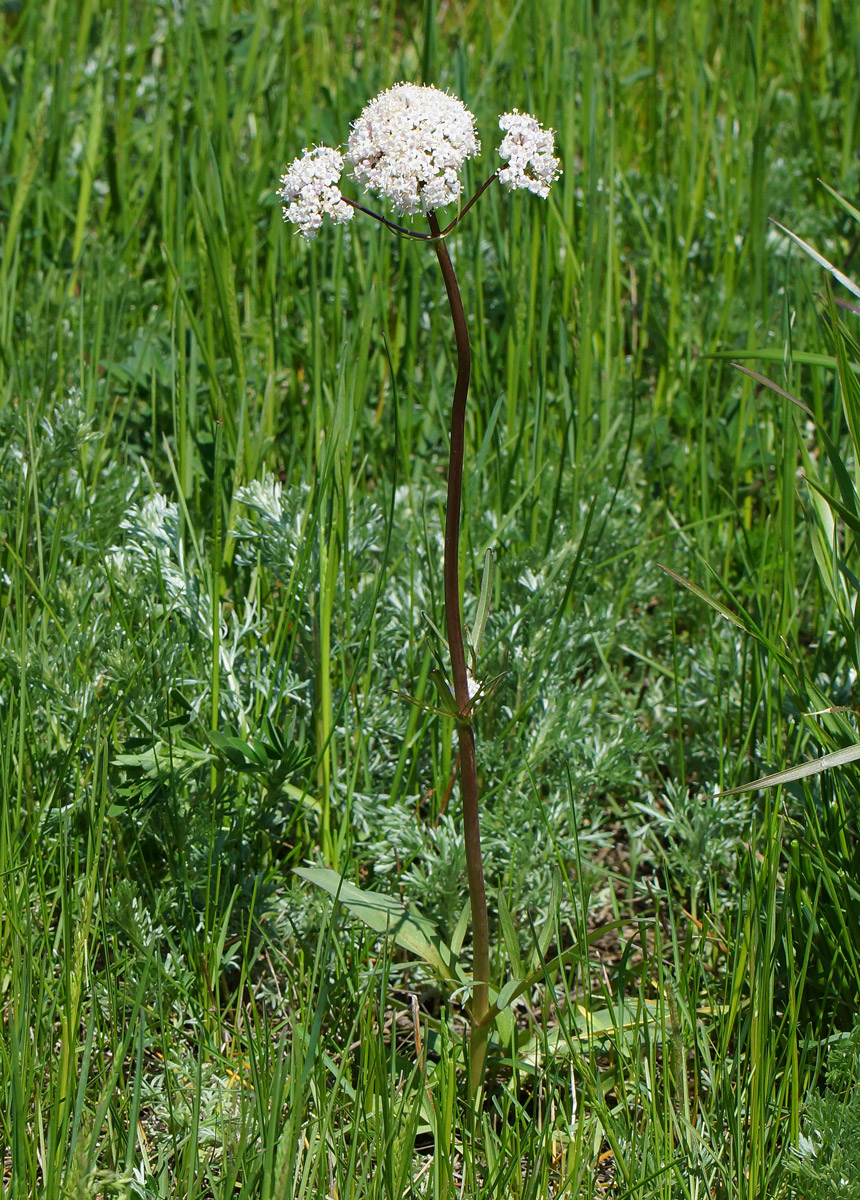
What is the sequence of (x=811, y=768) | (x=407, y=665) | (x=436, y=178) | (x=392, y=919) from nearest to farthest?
(x=436, y=178) → (x=811, y=768) → (x=392, y=919) → (x=407, y=665)

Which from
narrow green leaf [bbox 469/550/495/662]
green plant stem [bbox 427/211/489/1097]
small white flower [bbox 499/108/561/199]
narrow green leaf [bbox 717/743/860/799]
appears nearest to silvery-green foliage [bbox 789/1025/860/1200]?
narrow green leaf [bbox 717/743/860/799]

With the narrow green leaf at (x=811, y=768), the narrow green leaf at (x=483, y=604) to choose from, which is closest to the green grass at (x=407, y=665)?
the narrow green leaf at (x=811, y=768)

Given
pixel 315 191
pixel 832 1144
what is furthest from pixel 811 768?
pixel 315 191

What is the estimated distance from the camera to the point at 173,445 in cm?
286

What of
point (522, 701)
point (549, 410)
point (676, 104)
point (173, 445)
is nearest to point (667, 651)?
point (522, 701)

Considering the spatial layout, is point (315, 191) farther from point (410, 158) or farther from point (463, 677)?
point (463, 677)

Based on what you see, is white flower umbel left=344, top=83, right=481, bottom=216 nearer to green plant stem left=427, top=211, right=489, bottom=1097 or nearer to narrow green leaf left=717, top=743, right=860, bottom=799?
green plant stem left=427, top=211, right=489, bottom=1097

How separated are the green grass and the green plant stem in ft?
0.23

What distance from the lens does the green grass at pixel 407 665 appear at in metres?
1.68

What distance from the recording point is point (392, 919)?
6.27 ft

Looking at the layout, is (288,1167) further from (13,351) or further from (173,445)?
(13,351)

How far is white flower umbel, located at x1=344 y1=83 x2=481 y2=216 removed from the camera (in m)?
1.30

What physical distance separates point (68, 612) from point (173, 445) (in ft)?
2.46

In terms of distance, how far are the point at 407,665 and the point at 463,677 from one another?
89 cm
